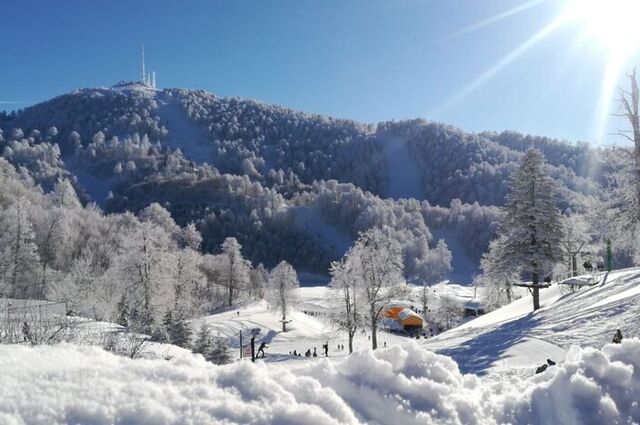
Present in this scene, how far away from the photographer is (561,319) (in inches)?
821

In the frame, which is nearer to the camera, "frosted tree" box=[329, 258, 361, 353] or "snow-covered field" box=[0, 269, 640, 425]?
"snow-covered field" box=[0, 269, 640, 425]

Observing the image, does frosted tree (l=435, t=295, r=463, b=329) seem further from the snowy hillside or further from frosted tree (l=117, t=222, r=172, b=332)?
the snowy hillside

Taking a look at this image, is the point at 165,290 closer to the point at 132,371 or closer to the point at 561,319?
the point at 561,319

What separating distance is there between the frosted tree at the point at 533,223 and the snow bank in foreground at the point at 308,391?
25.1m

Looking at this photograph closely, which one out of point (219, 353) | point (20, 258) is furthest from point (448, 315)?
point (20, 258)

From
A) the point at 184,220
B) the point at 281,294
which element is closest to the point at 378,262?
the point at 281,294

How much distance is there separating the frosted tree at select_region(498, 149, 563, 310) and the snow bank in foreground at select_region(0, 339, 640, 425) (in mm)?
25061

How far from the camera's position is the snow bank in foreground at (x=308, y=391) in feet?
11.2

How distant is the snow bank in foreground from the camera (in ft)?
11.2

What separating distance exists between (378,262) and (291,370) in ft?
96.2

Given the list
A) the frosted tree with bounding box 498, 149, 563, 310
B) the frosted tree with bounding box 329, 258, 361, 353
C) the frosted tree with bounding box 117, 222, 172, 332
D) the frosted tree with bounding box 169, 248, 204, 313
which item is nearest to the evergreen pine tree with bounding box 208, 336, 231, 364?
the frosted tree with bounding box 329, 258, 361, 353

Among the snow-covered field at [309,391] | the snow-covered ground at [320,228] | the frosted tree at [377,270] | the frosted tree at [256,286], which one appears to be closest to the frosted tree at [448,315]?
the frosted tree at [256,286]

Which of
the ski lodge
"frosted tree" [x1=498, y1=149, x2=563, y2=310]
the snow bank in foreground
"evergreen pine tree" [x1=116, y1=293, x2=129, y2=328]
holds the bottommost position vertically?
the ski lodge

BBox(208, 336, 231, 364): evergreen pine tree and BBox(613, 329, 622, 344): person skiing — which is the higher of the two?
BBox(613, 329, 622, 344): person skiing
